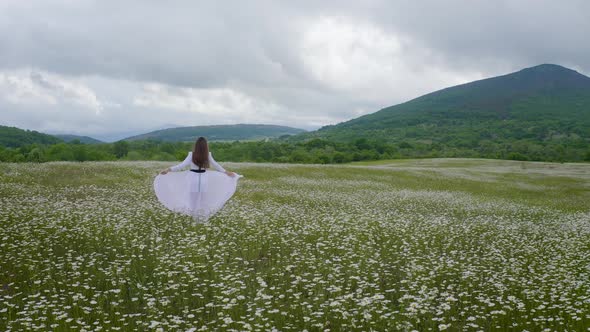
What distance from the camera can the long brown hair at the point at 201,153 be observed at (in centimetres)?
1408

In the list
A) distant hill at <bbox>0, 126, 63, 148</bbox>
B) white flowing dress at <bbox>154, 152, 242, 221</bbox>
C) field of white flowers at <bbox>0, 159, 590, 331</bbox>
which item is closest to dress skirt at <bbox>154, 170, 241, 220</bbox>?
white flowing dress at <bbox>154, 152, 242, 221</bbox>

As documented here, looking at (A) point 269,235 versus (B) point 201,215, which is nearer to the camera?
(A) point 269,235

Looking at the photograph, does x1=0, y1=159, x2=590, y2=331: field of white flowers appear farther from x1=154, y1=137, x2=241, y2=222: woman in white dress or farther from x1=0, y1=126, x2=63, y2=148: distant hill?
x1=0, y1=126, x2=63, y2=148: distant hill

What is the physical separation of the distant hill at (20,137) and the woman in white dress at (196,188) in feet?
341

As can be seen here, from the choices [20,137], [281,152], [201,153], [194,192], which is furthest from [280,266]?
[20,137]

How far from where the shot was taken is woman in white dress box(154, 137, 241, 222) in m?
14.3

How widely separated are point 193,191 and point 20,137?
379 feet

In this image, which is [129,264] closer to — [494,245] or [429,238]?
[429,238]

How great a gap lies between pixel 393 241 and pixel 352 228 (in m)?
1.50

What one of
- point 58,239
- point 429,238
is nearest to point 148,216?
point 58,239

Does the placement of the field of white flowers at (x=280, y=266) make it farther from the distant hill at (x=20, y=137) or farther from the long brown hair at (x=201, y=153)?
the distant hill at (x=20, y=137)

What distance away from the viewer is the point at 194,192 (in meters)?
14.4

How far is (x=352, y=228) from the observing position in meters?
14.0

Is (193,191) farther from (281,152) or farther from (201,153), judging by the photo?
(281,152)
